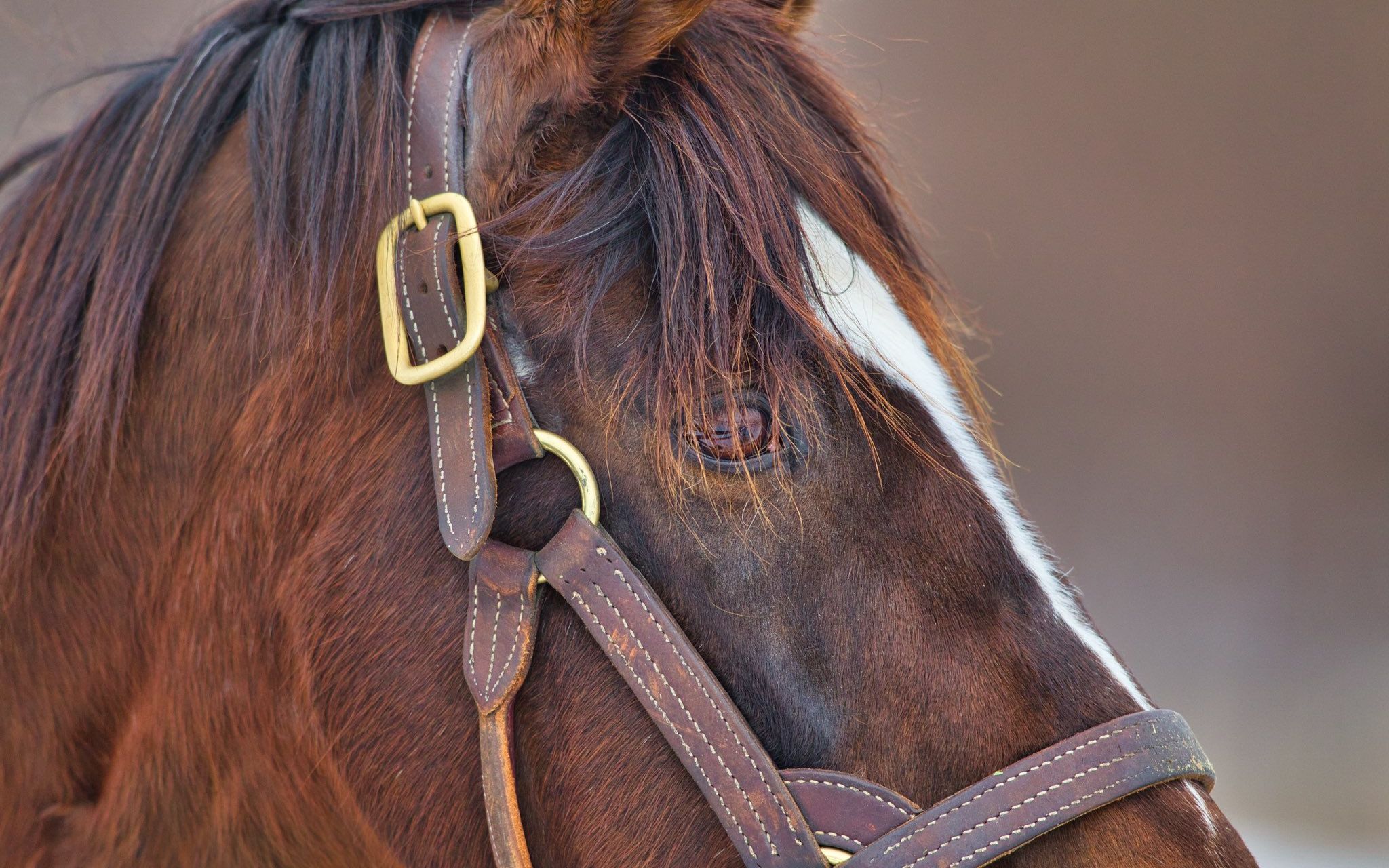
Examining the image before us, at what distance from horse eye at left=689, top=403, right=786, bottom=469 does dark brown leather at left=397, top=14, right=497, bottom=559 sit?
15cm

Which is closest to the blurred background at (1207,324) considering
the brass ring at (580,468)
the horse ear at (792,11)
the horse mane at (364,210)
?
the horse ear at (792,11)

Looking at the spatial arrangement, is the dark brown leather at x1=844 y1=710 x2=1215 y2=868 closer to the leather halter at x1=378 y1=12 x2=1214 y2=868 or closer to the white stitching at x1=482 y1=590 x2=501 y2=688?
the leather halter at x1=378 y1=12 x2=1214 y2=868

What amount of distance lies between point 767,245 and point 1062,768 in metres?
0.42

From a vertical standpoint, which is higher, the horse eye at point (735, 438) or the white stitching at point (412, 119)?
the white stitching at point (412, 119)

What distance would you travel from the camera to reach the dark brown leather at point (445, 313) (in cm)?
61

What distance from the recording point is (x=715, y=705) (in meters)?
0.59

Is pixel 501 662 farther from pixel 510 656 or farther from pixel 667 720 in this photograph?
pixel 667 720

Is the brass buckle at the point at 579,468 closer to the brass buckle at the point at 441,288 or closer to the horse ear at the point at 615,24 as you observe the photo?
the brass buckle at the point at 441,288

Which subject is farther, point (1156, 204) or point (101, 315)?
point (1156, 204)

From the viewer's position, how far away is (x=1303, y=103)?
94.3 inches

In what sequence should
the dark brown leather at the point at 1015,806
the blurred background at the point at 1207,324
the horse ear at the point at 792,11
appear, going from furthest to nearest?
the blurred background at the point at 1207,324 < the horse ear at the point at 792,11 < the dark brown leather at the point at 1015,806

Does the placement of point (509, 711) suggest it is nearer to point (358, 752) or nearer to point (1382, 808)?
point (358, 752)

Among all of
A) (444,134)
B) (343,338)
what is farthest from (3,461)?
(444,134)

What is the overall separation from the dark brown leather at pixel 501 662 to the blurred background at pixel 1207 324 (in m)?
2.20
